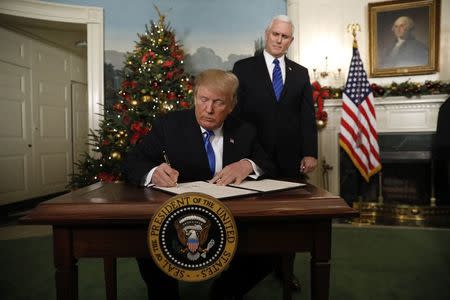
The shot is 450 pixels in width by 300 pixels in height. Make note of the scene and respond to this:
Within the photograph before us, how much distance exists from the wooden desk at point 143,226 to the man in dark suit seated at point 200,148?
0.39 meters

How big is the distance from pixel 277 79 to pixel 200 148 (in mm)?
1178

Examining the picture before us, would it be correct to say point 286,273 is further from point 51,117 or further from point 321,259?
point 51,117

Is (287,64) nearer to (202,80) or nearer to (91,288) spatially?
(202,80)

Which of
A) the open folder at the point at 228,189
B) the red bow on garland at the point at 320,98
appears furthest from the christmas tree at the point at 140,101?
the open folder at the point at 228,189

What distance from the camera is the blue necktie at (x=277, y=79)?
8.21 feet

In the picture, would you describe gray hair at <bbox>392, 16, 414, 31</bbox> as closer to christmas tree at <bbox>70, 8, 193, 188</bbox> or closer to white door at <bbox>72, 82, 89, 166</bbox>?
christmas tree at <bbox>70, 8, 193, 188</bbox>

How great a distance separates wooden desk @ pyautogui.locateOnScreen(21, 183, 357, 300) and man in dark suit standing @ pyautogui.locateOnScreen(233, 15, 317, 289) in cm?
144

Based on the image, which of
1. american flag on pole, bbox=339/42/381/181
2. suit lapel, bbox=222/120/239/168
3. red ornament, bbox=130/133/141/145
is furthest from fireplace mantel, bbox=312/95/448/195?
suit lapel, bbox=222/120/239/168

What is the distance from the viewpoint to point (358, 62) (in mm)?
4625

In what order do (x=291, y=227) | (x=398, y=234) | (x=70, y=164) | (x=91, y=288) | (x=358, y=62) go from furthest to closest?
(x=70, y=164)
(x=358, y=62)
(x=398, y=234)
(x=91, y=288)
(x=291, y=227)

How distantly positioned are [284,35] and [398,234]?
2.59 metres

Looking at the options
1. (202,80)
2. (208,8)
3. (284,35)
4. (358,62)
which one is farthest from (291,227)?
Result: (208,8)

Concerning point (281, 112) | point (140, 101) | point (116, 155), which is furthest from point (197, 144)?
point (140, 101)

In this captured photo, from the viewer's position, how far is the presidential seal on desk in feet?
2.93
